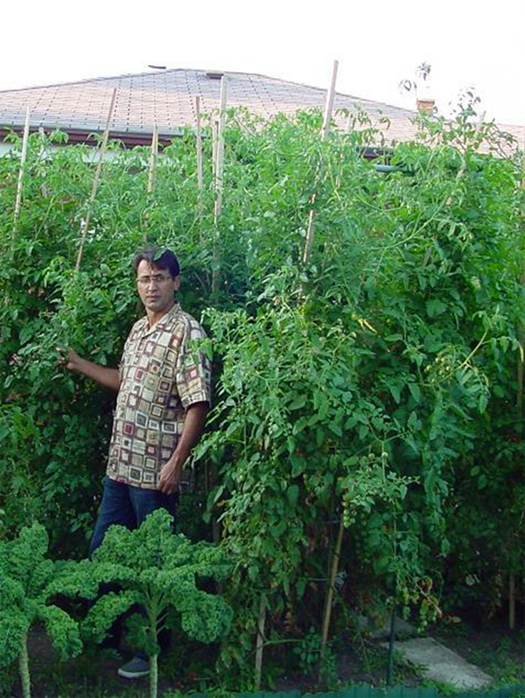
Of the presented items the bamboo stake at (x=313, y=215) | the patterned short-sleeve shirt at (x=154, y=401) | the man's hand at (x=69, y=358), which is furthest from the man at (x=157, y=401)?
the bamboo stake at (x=313, y=215)

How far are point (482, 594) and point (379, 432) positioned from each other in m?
1.60

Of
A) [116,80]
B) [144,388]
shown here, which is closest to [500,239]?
[144,388]

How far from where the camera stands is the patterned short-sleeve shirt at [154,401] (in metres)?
3.97

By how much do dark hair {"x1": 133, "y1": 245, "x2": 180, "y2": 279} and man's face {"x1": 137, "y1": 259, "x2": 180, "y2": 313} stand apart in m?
0.01

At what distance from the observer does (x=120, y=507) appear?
4129 mm

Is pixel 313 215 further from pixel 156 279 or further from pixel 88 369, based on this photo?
pixel 88 369

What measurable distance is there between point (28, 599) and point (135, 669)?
2.53ft

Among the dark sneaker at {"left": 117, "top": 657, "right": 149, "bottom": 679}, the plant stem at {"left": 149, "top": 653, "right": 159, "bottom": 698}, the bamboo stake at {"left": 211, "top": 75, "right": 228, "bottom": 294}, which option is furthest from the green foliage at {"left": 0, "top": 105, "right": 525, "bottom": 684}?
the dark sneaker at {"left": 117, "top": 657, "right": 149, "bottom": 679}

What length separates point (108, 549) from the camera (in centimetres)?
362

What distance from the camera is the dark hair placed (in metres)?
3.95

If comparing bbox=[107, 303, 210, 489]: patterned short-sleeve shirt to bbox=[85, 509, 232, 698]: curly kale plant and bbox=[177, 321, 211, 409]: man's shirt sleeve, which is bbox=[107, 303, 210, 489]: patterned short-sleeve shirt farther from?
bbox=[85, 509, 232, 698]: curly kale plant

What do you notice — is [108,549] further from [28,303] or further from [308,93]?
[308,93]

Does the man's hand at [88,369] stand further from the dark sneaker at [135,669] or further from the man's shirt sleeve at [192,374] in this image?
the dark sneaker at [135,669]

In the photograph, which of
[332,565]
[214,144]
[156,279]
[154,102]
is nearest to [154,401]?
[156,279]
